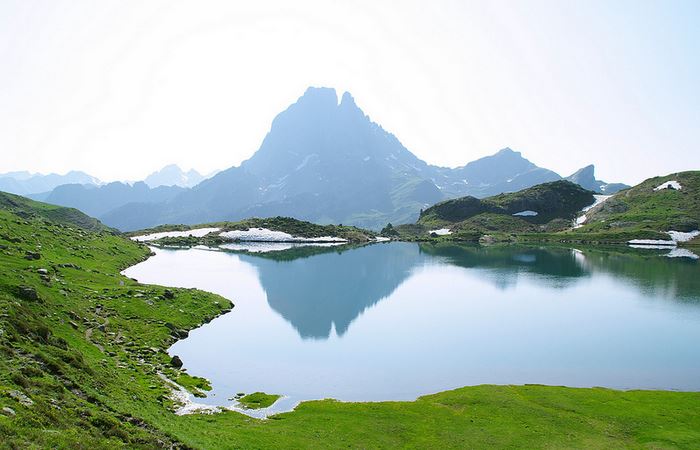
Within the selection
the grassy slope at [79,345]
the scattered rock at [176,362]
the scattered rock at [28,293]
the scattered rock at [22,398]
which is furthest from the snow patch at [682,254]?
the scattered rock at [22,398]

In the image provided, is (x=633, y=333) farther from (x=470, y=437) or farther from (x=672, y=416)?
(x=470, y=437)

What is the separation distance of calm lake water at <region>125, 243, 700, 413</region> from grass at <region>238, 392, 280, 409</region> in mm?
1442

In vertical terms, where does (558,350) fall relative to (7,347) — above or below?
below

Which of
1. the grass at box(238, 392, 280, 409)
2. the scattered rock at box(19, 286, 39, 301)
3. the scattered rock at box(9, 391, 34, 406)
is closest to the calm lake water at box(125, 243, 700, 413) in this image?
the grass at box(238, 392, 280, 409)

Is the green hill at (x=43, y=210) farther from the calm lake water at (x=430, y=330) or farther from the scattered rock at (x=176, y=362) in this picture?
the scattered rock at (x=176, y=362)

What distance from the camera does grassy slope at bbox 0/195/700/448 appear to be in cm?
2414

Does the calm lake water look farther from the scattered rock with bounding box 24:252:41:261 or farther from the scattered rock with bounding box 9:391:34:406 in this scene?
the scattered rock with bounding box 24:252:41:261

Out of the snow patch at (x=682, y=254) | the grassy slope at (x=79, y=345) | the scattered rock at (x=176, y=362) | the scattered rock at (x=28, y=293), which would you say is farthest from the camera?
the snow patch at (x=682, y=254)

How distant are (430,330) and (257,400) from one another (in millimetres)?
37422

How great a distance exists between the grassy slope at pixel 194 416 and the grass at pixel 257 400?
3962 millimetres

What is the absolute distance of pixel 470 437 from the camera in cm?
3444

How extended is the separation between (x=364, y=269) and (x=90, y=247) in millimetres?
81794

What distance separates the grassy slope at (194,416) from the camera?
24.1m

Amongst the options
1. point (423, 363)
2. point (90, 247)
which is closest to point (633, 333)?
point (423, 363)
